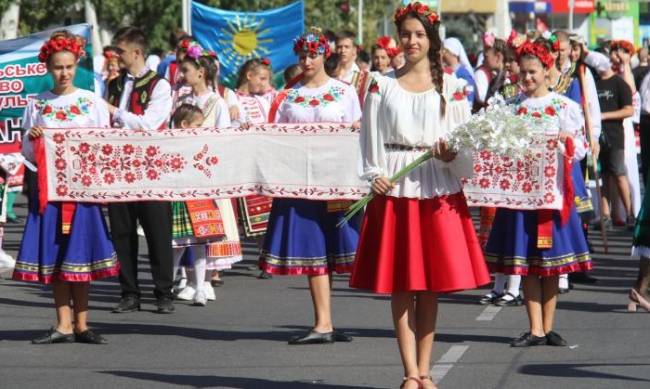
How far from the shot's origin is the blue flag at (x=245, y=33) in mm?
21094

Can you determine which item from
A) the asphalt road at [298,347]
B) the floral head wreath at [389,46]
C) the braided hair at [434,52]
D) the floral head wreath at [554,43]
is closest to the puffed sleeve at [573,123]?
the floral head wreath at [554,43]

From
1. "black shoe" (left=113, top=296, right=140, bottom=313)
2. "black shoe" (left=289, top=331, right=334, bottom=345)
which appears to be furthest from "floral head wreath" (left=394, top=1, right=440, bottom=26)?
"black shoe" (left=113, top=296, right=140, bottom=313)

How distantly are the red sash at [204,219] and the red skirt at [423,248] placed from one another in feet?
13.6

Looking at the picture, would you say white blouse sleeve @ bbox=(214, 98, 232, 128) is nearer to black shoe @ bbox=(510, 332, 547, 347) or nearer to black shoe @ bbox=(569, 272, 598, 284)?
black shoe @ bbox=(569, 272, 598, 284)

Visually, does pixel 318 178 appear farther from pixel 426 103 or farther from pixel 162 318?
pixel 426 103

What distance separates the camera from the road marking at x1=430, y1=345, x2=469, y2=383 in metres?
8.88

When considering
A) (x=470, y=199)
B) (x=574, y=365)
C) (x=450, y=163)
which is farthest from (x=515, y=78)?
(x=450, y=163)

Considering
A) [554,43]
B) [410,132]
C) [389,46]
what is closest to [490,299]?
[554,43]

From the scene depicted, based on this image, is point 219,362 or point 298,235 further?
point 298,235

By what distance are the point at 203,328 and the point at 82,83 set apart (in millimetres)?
2325

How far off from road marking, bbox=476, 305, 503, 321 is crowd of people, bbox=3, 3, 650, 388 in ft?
0.68

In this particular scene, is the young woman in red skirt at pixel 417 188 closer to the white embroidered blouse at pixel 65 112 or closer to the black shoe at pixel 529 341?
the black shoe at pixel 529 341

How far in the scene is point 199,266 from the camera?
12250 millimetres

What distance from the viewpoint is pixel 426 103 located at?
7977mm
